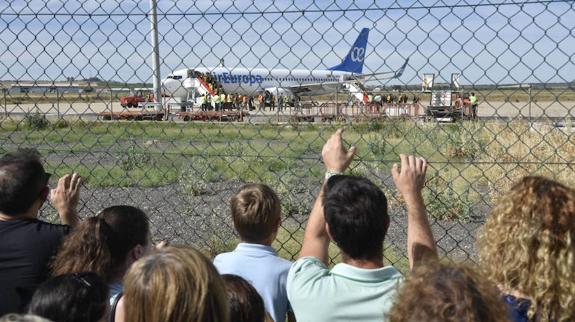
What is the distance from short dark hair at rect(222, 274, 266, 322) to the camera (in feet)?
8.15

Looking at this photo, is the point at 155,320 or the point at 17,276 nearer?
the point at 155,320

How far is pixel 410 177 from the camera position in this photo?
3.20 meters

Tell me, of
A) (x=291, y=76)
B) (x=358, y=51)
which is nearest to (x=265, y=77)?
(x=291, y=76)

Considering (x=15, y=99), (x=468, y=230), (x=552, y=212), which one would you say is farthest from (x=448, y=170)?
(x=552, y=212)

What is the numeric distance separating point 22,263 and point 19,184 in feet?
1.33

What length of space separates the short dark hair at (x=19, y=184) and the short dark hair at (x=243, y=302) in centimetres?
144

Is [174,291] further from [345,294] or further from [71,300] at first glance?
[345,294]

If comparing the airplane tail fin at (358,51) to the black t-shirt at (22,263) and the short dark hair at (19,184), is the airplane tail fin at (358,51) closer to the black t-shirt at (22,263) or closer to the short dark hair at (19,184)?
the short dark hair at (19,184)

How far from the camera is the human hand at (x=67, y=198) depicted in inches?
154

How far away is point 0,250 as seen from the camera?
133 inches

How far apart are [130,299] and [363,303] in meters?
0.93

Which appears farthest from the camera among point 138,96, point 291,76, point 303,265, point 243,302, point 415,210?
point 138,96

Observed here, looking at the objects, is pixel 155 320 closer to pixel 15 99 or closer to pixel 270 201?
pixel 270 201

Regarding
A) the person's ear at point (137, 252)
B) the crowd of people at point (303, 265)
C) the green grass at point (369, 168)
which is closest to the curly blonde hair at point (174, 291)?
the crowd of people at point (303, 265)
